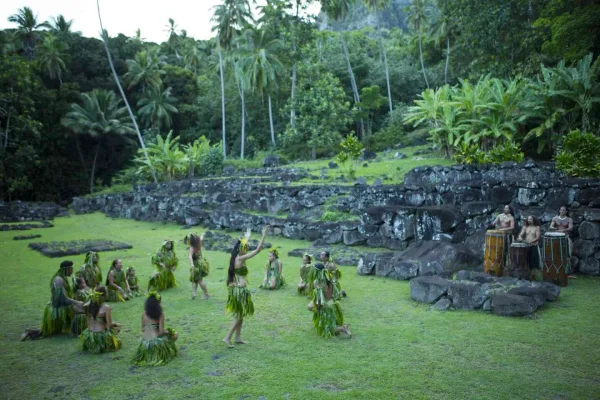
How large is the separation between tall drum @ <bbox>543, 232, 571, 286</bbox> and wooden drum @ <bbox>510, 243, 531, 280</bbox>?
0.93 ft

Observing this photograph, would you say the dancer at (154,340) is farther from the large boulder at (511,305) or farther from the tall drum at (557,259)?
the tall drum at (557,259)

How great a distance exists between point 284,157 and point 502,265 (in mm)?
22929

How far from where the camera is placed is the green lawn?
4.67 meters

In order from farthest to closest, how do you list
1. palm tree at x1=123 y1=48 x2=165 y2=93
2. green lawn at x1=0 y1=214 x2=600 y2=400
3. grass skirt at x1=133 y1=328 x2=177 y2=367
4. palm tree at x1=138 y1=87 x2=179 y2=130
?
palm tree at x1=138 y1=87 x2=179 y2=130, palm tree at x1=123 y1=48 x2=165 y2=93, grass skirt at x1=133 y1=328 x2=177 y2=367, green lawn at x1=0 y1=214 x2=600 y2=400

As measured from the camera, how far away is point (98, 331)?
5910mm

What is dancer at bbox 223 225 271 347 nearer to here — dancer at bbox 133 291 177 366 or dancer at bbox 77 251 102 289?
dancer at bbox 133 291 177 366

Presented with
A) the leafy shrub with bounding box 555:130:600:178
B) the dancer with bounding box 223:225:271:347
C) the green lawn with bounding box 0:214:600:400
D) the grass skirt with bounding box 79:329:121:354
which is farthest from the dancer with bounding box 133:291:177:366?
the leafy shrub with bounding box 555:130:600:178

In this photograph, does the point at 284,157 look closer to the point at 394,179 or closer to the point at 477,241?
the point at 394,179

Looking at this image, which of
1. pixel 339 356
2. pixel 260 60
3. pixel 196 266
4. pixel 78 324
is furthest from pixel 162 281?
pixel 260 60

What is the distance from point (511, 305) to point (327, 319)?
2642 millimetres

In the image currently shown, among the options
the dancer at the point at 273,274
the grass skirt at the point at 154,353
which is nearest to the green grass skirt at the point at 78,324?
the grass skirt at the point at 154,353

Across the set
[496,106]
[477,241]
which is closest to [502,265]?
[477,241]

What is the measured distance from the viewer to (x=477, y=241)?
33.0 feet

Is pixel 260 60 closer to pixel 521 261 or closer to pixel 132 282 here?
pixel 132 282
